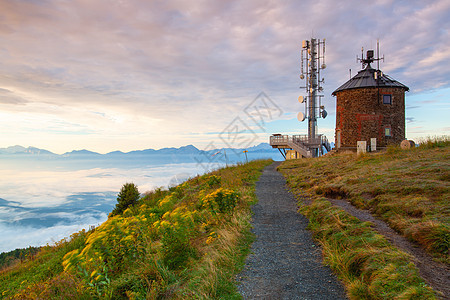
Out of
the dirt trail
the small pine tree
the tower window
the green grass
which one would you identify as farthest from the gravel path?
the tower window

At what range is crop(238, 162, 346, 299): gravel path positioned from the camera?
3678 mm

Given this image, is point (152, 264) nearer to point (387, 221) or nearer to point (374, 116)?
point (387, 221)

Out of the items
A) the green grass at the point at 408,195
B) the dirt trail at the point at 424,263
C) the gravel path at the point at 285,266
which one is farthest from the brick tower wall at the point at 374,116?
the dirt trail at the point at 424,263

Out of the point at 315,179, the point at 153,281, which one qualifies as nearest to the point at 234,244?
the point at 153,281

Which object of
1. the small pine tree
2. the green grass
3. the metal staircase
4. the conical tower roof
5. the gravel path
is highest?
the conical tower roof

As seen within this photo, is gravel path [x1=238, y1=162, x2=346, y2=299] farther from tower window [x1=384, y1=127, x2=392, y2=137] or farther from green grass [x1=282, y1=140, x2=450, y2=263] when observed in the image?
tower window [x1=384, y1=127, x2=392, y2=137]

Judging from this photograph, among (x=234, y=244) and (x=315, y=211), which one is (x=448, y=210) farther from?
(x=234, y=244)

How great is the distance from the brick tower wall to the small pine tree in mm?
22116

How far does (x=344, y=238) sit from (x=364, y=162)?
10.2 metres

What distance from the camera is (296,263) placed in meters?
4.58

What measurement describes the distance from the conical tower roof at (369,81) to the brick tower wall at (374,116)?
0.41 m

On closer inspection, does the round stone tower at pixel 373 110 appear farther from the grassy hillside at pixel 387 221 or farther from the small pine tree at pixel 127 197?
the small pine tree at pixel 127 197

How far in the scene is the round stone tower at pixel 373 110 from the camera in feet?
85.0

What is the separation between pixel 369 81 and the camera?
26.6m
